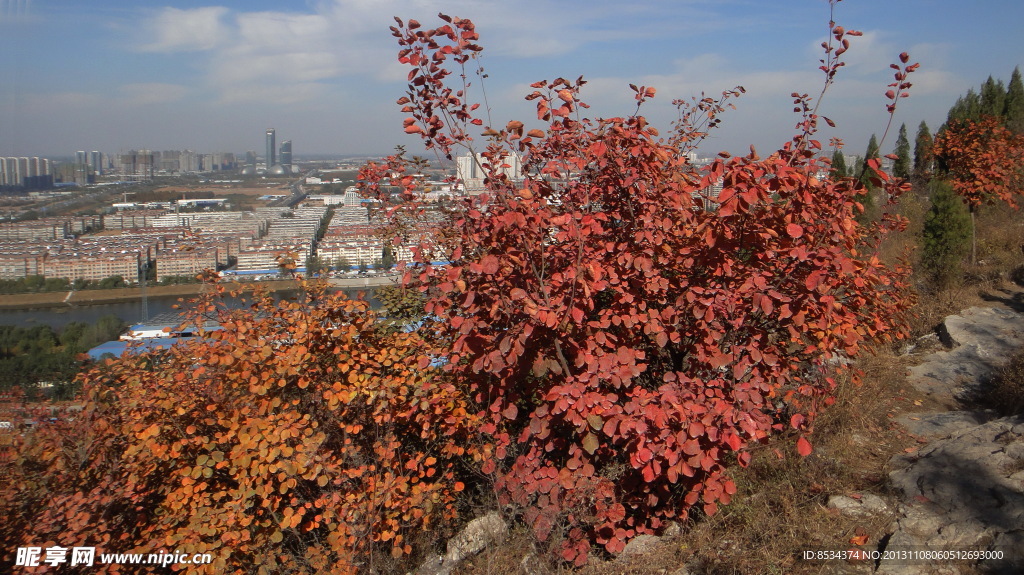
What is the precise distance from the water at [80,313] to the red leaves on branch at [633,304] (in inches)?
136

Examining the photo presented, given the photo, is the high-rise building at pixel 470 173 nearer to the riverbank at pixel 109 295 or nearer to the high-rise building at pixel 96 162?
the riverbank at pixel 109 295

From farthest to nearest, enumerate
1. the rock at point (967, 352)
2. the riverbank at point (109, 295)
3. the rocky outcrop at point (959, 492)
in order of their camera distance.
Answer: the rock at point (967, 352)
the riverbank at point (109, 295)
the rocky outcrop at point (959, 492)

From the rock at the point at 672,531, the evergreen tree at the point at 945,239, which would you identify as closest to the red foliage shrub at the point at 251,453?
the rock at the point at 672,531

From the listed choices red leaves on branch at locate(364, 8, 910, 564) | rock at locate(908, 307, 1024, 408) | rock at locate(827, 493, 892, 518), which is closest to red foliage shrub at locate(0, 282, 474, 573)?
red leaves on branch at locate(364, 8, 910, 564)

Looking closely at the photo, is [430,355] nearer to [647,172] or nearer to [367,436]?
[367,436]

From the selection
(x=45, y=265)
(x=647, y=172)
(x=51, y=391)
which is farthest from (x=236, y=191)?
(x=647, y=172)

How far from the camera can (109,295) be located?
25.9ft

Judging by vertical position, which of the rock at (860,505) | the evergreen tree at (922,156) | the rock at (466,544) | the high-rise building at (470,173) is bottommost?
the rock at (466,544)

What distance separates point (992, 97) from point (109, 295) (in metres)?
28.1

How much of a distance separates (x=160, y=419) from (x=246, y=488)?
986mm

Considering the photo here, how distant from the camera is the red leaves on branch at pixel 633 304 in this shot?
9.25 ft

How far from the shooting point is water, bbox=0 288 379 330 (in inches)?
265

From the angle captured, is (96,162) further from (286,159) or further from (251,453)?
(251,453)

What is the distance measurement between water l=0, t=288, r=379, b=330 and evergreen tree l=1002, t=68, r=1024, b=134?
74.5 ft
